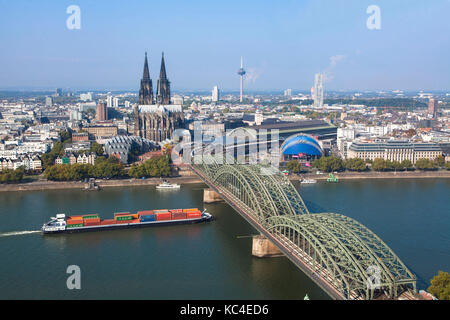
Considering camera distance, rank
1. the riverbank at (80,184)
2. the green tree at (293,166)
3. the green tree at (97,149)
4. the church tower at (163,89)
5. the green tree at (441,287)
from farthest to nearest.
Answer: the church tower at (163,89) < the green tree at (97,149) < the green tree at (293,166) < the riverbank at (80,184) < the green tree at (441,287)

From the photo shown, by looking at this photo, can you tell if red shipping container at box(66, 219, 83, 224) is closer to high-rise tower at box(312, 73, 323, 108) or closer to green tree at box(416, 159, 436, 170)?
green tree at box(416, 159, 436, 170)

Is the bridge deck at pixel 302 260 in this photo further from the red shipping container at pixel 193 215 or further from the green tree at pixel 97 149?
the green tree at pixel 97 149

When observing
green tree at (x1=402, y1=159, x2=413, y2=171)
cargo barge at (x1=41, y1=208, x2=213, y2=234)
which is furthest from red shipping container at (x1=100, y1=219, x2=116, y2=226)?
green tree at (x1=402, y1=159, x2=413, y2=171)

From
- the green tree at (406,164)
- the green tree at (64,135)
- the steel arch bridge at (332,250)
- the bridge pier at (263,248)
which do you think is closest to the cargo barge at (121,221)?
the steel arch bridge at (332,250)

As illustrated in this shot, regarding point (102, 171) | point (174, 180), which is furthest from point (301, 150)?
point (102, 171)

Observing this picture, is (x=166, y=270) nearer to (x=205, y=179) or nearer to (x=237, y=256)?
(x=237, y=256)
